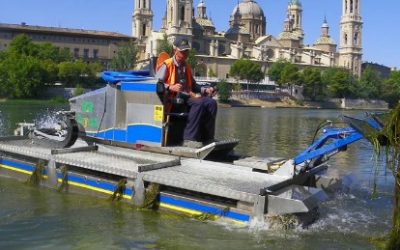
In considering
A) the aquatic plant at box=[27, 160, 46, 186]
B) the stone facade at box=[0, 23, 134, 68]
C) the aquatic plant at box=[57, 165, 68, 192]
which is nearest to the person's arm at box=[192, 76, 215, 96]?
the aquatic plant at box=[57, 165, 68, 192]

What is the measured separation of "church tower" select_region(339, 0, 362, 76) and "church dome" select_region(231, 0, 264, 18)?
79.6ft

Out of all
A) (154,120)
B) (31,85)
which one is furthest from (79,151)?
(31,85)

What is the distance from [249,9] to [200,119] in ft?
482

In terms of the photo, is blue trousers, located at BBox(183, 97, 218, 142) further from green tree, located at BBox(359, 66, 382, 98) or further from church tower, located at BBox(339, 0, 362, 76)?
church tower, located at BBox(339, 0, 362, 76)

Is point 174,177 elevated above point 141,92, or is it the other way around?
point 141,92

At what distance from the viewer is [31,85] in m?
79.8

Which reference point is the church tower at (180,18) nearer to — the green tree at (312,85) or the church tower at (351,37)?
the green tree at (312,85)

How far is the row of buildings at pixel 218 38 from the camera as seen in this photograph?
417 feet

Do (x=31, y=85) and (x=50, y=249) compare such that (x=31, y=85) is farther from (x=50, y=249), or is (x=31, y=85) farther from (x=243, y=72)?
(x=50, y=249)

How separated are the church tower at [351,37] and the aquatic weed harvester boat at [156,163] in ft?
473

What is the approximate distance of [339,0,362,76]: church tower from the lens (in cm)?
15038

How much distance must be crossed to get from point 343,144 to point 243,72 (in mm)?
106669

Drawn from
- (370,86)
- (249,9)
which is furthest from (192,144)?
(249,9)

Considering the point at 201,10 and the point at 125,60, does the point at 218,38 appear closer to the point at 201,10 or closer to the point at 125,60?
the point at 201,10
